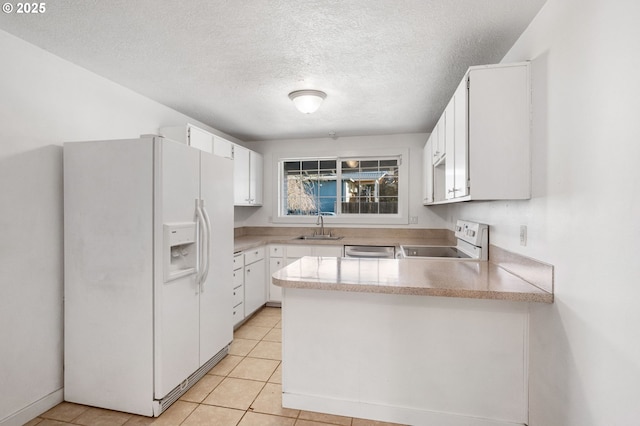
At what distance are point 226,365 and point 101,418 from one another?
2.90ft

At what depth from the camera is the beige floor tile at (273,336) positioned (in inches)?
124

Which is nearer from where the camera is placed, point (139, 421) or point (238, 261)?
point (139, 421)

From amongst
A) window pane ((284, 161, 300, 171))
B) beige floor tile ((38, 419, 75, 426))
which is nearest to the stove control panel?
window pane ((284, 161, 300, 171))

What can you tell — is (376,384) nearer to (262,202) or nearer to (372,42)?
(372,42)

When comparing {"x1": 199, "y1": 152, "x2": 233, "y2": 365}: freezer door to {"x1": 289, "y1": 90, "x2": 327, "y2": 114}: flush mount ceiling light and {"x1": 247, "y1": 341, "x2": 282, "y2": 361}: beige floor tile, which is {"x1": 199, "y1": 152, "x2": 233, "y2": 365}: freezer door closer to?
{"x1": 247, "y1": 341, "x2": 282, "y2": 361}: beige floor tile

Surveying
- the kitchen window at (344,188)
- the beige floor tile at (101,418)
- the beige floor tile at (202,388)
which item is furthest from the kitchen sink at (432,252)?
the beige floor tile at (101,418)

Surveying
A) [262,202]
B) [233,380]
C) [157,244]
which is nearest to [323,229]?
[262,202]

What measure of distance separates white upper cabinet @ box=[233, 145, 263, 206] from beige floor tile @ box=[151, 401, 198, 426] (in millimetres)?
2198

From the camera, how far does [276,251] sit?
4.20 meters

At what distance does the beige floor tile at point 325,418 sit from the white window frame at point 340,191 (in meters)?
2.86

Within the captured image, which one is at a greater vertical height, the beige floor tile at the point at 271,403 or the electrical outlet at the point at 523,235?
the electrical outlet at the point at 523,235

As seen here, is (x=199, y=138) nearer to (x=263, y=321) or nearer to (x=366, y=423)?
(x=263, y=321)

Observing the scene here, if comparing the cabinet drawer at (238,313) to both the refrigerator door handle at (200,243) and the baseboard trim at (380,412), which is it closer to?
the refrigerator door handle at (200,243)

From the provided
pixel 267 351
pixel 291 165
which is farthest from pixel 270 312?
pixel 291 165
